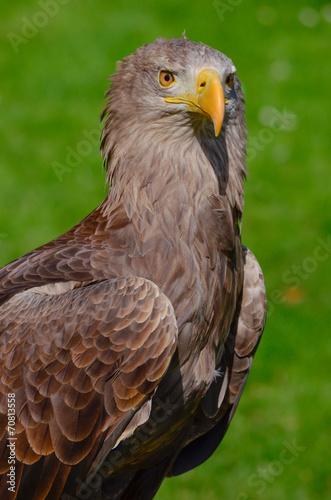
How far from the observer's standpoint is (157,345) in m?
3.54

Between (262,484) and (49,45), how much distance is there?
678 cm

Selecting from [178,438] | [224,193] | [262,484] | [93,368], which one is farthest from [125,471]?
[262,484]

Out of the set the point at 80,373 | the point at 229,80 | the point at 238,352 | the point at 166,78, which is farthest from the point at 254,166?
the point at 80,373

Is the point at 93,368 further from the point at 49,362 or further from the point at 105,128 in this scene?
the point at 105,128

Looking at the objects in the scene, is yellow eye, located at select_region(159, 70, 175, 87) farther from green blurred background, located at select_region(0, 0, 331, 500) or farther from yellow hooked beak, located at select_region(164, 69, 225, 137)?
green blurred background, located at select_region(0, 0, 331, 500)

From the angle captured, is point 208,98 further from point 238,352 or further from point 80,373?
point 238,352

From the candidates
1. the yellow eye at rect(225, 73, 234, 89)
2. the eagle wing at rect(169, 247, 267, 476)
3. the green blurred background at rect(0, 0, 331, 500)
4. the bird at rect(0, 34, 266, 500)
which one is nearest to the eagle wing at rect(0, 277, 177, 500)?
the bird at rect(0, 34, 266, 500)

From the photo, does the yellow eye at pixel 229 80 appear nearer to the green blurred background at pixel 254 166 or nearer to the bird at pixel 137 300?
the bird at pixel 137 300

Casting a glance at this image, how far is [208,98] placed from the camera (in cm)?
355

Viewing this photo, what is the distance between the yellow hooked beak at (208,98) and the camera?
11.5 feet

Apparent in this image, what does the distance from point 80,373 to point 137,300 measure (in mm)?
435

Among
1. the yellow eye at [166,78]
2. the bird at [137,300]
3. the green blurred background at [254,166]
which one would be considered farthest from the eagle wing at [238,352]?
the green blurred background at [254,166]

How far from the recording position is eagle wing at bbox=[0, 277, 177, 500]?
11.7ft

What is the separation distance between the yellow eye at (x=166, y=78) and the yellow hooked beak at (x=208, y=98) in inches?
3.2
